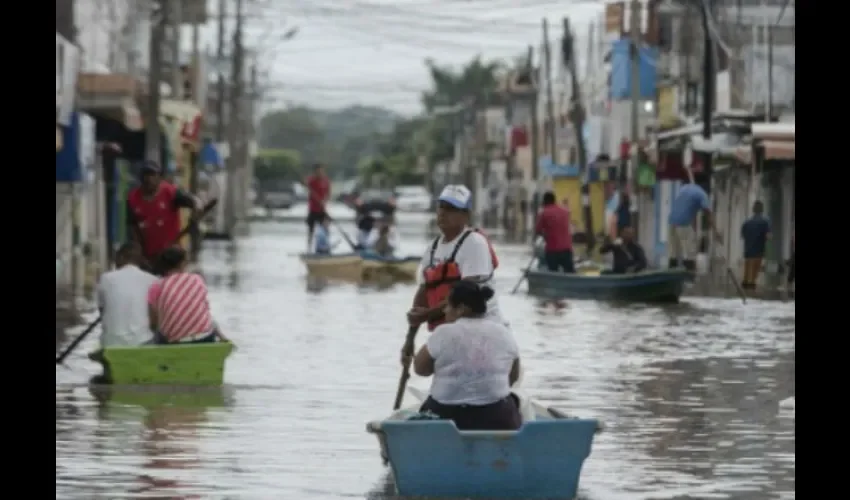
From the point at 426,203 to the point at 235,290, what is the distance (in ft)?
359

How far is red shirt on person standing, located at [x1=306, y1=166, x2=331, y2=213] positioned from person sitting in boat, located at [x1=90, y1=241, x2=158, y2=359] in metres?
30.0

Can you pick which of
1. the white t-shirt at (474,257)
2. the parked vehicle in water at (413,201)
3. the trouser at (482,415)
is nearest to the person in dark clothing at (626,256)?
the white t-shirt at (474,257)

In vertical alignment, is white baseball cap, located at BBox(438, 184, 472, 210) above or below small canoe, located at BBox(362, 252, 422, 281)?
above

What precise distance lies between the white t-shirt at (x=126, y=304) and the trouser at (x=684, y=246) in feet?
91.4

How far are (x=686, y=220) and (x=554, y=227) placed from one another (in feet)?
12.9

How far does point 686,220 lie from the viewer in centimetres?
4144

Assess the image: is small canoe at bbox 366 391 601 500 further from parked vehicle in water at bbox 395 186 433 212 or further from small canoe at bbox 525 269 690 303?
parked vehicle in water at bbox 395 186 433 212

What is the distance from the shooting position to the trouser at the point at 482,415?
42.2ft

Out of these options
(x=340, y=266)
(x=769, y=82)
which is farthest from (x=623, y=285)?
(x=769, y=82)

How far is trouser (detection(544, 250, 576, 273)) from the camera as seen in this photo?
3884cm

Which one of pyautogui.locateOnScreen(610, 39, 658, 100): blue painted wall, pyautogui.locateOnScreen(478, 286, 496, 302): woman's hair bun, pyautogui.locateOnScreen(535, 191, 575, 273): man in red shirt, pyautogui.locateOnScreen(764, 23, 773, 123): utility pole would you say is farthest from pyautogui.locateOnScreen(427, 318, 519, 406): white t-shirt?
pyautogui.locateOnScreen(610, 39, 658, 100): blue painted wall

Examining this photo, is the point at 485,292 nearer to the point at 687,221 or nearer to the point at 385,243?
the point at 687,221

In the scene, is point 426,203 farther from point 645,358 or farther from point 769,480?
point 769,480
